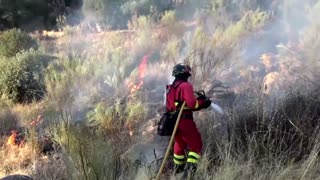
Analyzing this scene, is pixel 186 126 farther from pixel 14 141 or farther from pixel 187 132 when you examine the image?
pixel 14 141

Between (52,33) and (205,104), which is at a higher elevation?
(205,104)

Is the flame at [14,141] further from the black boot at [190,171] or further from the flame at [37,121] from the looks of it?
the black boot at [190,171]

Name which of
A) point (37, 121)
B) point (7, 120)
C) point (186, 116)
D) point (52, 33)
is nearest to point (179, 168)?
point (186, 116)

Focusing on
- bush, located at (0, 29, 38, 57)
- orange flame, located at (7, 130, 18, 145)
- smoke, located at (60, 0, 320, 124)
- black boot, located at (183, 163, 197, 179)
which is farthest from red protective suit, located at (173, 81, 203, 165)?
bush, located at (0, 29, 38, 57)

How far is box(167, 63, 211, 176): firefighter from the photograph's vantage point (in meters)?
5.31

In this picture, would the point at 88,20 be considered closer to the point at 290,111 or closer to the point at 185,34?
the point at 185,34

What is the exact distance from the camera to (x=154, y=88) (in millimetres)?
8977

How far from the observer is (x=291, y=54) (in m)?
9.36

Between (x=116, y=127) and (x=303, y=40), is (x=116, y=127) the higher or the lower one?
the lower one

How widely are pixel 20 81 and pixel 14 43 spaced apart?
12.5ft

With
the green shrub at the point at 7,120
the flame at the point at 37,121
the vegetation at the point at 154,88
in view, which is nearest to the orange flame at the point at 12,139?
the vegetation at the point at 154,88

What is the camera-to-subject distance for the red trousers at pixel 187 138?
17.6ft

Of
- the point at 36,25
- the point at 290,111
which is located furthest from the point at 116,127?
the point at 36,25

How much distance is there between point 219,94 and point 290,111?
8.20 ft
